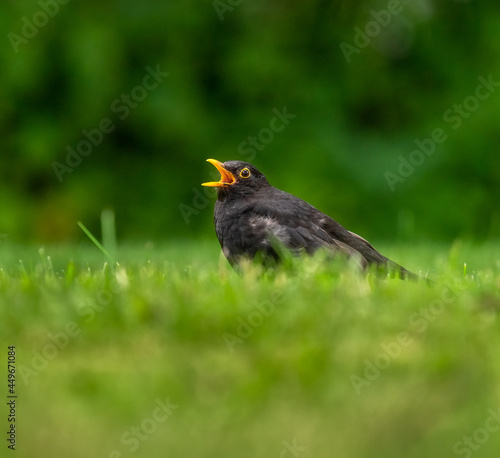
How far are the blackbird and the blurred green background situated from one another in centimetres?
520

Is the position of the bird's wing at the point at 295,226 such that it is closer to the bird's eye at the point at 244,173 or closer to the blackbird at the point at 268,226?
the blackbird at the point at 268,226

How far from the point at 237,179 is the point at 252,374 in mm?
2437

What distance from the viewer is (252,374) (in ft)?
7.19

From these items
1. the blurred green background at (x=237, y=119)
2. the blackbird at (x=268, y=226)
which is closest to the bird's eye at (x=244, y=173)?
the blackbird at (x=268, y=226)

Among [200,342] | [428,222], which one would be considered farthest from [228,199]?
[428,222]

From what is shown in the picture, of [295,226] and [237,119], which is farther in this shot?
[237,119]

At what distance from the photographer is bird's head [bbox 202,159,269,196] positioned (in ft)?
14.7

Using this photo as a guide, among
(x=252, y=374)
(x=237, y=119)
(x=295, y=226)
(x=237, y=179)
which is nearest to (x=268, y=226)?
(x=295, y=226)

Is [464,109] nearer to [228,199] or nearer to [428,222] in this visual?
[428,222]

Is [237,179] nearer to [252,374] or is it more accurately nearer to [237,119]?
[252,374]

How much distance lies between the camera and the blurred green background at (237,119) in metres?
9.70

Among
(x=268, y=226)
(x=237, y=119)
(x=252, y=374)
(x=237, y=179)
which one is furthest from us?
(x=237, y=119)

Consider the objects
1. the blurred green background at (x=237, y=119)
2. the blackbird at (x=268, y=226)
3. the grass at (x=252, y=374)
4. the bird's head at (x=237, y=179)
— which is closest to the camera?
the grass at (x=252, y=374)

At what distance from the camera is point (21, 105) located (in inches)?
385
